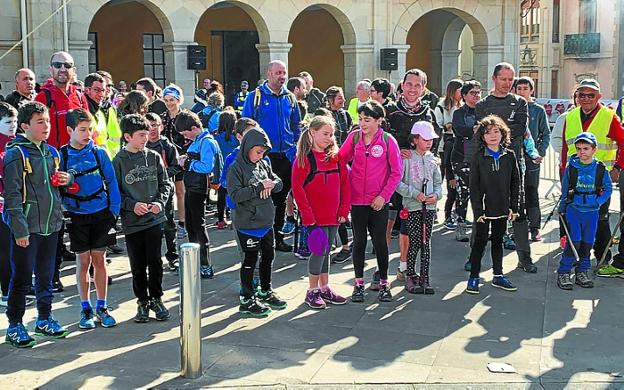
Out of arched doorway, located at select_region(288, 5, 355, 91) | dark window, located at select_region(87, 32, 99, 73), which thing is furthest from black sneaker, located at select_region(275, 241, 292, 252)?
arched doorway, located at select_region(288, 5, 355, 91)

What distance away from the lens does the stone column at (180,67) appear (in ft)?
57.1

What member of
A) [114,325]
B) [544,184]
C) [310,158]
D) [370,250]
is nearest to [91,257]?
[114,325]

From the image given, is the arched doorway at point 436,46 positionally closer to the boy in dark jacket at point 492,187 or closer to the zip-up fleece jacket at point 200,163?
the boy in dark jacket at point 492,187

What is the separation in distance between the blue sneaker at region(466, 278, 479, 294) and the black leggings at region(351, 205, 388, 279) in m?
0.82

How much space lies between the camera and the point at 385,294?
22.4ft

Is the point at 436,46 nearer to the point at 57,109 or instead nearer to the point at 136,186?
the point at 57,109

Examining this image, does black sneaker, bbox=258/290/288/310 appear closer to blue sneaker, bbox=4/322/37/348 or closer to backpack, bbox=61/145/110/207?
backpack, bbox=61/145/110/207

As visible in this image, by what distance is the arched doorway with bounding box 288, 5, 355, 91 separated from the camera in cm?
2386

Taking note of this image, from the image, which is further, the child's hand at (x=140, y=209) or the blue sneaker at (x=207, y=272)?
the blue sneaker at (x=207, y=272)

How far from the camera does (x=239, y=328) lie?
6.15 metres

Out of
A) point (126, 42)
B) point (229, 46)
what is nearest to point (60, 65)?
point (126, 42)

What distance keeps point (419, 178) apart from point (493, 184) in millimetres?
648

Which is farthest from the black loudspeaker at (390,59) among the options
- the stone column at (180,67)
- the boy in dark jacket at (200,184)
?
the boy in dark jacket at (200,184)

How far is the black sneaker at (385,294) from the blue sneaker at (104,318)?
221 cm
